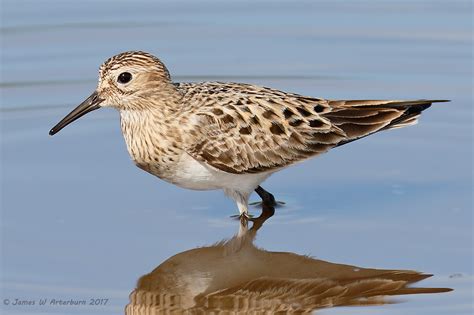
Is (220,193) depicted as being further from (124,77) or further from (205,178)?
(124,77)

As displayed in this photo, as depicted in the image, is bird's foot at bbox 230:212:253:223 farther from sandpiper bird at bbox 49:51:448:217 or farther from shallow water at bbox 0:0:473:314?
shallow water at bbox 0:0:473:314

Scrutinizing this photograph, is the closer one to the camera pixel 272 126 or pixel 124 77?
pixel 124 77

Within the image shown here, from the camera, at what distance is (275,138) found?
14930mm

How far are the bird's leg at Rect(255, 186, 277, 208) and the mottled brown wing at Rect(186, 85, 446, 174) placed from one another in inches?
21.9

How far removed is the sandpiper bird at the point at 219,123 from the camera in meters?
14.5

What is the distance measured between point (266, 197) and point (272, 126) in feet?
3.19

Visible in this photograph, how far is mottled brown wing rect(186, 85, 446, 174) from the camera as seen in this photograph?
1462 cm

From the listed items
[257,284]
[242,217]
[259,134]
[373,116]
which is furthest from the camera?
[373,116]

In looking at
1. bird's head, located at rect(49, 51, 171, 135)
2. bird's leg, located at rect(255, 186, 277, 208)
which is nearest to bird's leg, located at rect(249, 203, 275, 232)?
bird's leg, located at rect(255, 186, 277, 208)

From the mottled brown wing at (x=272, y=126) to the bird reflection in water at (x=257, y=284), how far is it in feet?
3.79

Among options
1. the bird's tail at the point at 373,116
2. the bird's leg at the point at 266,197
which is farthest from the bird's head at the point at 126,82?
the bird's tail at the point at 373,116

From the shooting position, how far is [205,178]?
47.8 ft

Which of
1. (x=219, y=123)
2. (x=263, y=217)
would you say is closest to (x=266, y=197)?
(x=263, y=217)

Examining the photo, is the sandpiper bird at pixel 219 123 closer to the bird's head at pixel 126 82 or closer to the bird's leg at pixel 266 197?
the bird's head at pixel 126 82
